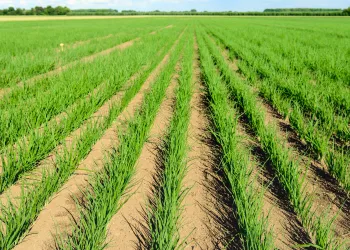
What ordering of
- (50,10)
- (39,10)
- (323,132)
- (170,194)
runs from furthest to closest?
1. (39,10)
2. (50,10)
3. (323,132)
4. (170,194)

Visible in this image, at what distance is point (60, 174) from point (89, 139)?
26.7 inches

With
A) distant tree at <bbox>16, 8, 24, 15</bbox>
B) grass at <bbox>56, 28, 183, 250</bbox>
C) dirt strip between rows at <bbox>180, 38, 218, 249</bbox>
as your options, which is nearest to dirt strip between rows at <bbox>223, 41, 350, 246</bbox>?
dirt strip between rows at <bbox>180, 38, 218, 249</bbox>

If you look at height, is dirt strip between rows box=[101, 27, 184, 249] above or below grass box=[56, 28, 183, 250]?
below

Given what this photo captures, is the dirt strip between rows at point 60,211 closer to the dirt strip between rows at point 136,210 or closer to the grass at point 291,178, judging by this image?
the dirt strip between rows at point 136,210

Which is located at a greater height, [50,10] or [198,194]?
[198,194]

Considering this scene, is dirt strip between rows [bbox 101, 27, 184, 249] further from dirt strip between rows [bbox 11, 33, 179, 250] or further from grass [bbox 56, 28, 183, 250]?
dirt strip between rows [bbox 11, 33, 179, 250]

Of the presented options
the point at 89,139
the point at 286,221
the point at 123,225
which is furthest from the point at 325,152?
the point at 89,139

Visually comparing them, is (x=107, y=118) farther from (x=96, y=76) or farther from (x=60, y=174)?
(x=96, y=76)

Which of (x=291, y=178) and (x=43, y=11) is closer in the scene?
Answer: (x=291, y=178)

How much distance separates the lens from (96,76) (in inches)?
240

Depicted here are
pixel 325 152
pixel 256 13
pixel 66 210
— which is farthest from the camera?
pixel 256 13

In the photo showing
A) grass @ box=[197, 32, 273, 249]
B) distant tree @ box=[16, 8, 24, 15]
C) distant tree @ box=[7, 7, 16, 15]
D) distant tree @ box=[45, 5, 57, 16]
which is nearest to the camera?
grass @ box=[197, 32, 273, 249]

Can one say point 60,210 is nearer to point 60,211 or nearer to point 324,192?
point 60,211

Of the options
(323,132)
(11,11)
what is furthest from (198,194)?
(11,11)
